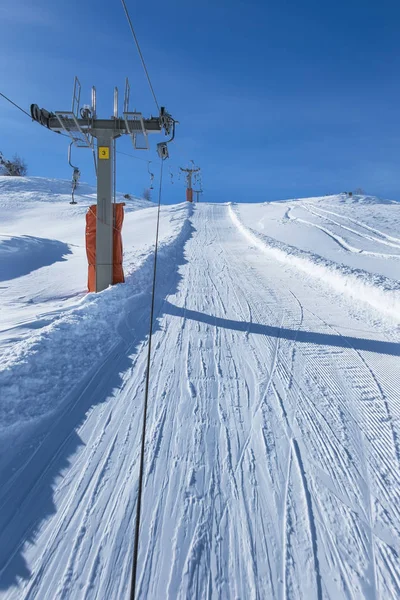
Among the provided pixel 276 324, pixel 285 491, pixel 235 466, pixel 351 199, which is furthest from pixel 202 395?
pixel 351 199

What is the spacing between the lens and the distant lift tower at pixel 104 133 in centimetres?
693

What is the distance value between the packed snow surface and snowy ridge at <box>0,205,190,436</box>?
0.02 m

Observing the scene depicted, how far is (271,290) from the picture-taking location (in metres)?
7.91

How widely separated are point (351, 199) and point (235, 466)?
3970 cm

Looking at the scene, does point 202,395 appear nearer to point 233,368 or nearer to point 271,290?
point 233,368

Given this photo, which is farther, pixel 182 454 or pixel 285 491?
pixel 182 454

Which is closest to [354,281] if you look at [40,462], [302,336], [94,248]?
[302,336]

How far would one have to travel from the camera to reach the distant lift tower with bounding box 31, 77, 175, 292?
6931mm

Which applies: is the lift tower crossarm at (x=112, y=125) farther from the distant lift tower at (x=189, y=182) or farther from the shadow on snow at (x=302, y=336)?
the distant lift tower at (x=189, y=182)

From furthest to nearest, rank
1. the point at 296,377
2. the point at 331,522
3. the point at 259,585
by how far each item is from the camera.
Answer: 1. the point at 296,377
2. the point at 331,522
3. the point at 259,585

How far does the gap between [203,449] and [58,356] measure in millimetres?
2214

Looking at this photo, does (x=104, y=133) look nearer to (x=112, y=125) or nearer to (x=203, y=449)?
(x=112, y=125)

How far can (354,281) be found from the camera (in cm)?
768

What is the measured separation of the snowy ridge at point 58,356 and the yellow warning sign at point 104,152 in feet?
9.59
